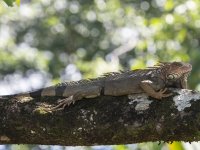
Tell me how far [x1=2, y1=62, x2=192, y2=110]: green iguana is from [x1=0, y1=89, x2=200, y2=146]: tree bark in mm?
171

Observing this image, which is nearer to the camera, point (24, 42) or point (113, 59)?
point (113, 59)

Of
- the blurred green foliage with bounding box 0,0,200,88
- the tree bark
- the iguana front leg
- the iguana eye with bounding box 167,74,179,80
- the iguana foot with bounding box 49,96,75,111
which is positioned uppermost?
the blurred green foliage with bounding box 0,0,200,88

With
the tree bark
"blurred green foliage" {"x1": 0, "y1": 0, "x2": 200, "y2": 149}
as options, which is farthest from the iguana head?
"blurred green foliage" {"x1": 0, "y1": 0, "x2": 200, "y2": 149}

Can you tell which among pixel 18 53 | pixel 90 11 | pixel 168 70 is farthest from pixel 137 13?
pixel 168 70

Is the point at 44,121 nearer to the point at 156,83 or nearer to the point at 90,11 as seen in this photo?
the point at 156,83

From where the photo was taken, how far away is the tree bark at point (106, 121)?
3596mm

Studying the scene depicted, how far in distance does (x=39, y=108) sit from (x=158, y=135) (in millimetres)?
1031

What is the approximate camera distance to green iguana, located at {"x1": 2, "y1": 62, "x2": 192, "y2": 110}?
4.29 meters

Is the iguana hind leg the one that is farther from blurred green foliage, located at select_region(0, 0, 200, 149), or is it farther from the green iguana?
blurred green foliage, located at select_region(0, 0, 200, 149)

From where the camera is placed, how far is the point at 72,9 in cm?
1828

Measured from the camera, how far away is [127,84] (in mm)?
4648

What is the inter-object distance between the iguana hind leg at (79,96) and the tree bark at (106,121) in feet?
0.25

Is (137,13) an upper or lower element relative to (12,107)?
upper

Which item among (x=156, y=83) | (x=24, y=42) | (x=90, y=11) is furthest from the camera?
(x=24, y=42)
